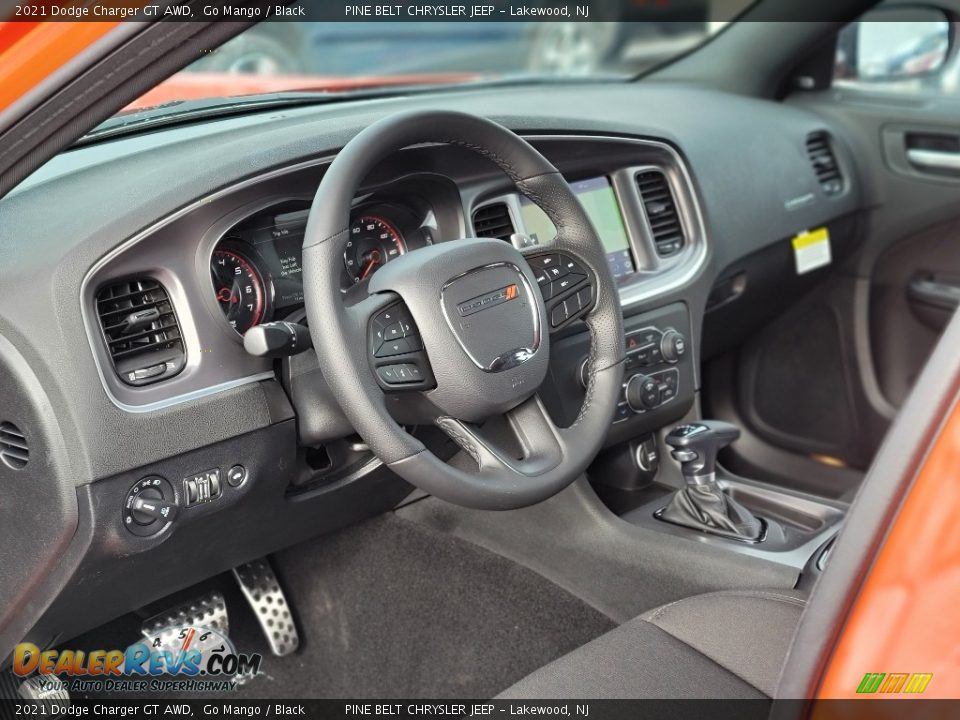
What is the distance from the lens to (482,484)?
1.37 m

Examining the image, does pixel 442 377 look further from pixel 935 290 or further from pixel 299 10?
pixel 935 290

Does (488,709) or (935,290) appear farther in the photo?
(935,290)

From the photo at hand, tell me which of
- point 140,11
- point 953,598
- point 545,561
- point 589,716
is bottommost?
point 545,561

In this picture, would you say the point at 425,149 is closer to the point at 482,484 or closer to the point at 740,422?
the point at 482,484

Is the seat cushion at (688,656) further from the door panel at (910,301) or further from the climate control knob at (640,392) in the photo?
the door panel at (910,301)

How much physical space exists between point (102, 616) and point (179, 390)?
1.45 feet

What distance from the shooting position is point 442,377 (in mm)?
1393

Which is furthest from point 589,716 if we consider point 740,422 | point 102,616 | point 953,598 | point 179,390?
point 740,422

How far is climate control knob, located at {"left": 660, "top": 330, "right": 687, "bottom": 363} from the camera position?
2033mm

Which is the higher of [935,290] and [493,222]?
[493,222]

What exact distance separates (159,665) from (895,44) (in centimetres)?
241

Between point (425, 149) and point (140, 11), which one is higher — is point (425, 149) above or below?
below

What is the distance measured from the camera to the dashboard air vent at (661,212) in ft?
7.08

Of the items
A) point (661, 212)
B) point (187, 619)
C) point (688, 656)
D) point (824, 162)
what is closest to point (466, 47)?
point (824, 162)
